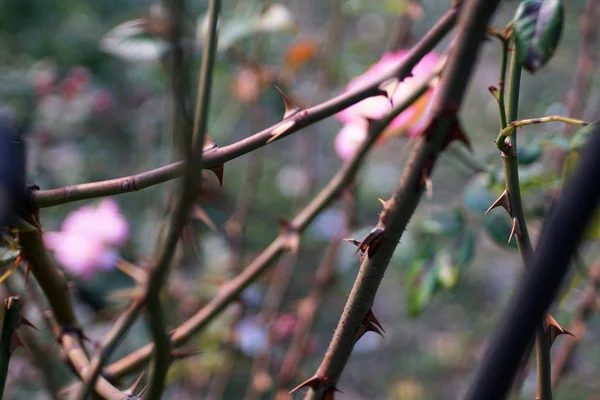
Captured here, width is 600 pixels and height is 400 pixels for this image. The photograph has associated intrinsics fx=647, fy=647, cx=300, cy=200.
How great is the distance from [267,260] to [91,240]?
55cm

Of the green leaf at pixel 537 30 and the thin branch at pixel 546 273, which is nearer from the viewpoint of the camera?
the thin branch at pixel 546 273

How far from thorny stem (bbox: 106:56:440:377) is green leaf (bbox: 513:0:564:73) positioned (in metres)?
0.12

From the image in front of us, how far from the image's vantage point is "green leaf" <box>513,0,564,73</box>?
0.41 m

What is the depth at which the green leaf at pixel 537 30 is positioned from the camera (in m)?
0.41

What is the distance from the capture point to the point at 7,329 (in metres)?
0.39

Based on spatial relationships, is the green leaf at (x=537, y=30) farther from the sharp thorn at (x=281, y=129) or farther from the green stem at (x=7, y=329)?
the green stem at (x=7, y=329)

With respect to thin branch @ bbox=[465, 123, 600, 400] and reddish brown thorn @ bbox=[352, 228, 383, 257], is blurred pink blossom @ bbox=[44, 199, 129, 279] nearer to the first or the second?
reddish brown thorn @ bbox=[352, 228, 383, 257]

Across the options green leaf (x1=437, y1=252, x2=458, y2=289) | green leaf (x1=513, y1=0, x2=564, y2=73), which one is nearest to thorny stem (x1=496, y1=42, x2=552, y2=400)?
green leaf (x1=513, y1=0, x2=564, y2=73)

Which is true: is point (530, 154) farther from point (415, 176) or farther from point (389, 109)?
point (415, 176)

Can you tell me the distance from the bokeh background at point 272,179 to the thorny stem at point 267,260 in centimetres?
8

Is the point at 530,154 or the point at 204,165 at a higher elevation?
the point at 530,154

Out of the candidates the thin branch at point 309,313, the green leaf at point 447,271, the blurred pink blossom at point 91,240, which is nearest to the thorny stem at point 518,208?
the green leaf at point 447,271

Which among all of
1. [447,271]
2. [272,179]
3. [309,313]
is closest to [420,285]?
[447,271]

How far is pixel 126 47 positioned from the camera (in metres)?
0.90
